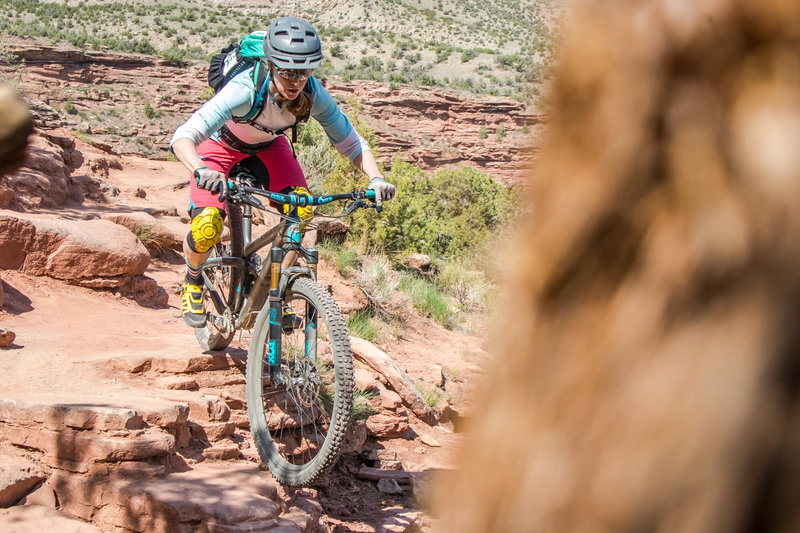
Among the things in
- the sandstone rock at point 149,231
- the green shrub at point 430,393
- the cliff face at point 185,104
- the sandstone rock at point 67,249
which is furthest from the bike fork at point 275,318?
the cliff face at point 185,104

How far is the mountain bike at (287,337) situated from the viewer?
11.9 feet

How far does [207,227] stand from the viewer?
14.1ft

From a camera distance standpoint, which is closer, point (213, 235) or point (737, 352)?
point (737, 352)

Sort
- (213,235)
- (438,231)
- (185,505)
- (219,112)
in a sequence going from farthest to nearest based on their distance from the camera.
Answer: (438,231)
(213,235)
(219,112)
(185,505)

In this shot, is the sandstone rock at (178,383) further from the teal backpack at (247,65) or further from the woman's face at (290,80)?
the woman's face at (290,80)

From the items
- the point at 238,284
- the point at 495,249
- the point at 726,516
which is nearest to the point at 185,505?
the point at 238,284

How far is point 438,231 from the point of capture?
15438 millimetres

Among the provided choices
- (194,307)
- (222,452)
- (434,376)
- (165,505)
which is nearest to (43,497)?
(165,505)

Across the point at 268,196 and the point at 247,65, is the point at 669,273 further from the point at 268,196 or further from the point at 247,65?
the point at 247,65

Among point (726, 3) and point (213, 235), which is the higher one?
point (726, 3)

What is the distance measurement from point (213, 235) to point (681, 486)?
417 cm

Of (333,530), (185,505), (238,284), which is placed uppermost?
(238,284)

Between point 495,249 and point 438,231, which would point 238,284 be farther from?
point 438,231

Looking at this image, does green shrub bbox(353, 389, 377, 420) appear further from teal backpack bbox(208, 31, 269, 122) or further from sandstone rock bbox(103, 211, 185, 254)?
sandstone rock bbox(103, 211, 185, 254)
